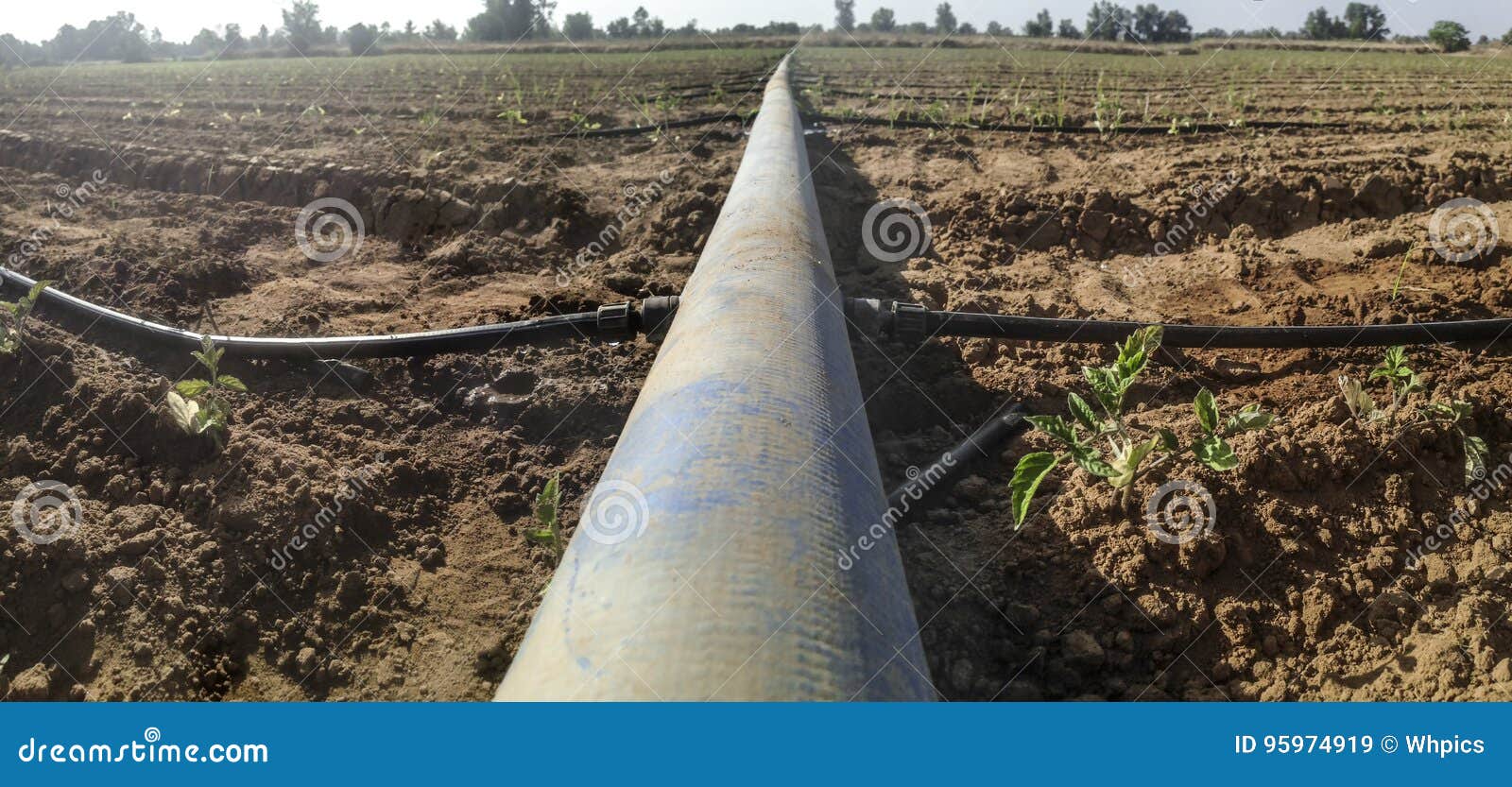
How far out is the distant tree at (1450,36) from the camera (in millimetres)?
24417

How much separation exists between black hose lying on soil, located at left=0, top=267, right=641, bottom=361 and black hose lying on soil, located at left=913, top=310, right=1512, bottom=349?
1.05 metres

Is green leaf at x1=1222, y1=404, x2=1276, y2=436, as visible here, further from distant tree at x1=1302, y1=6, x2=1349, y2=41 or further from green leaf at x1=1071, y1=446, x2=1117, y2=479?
distant tree at x1=1302, y1=6, x2=1349, y2=41

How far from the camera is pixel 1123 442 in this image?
2299 millimetres

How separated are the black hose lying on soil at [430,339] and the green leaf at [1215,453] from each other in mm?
1824

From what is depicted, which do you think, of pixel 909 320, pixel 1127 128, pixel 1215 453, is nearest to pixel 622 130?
pixel 1127 128

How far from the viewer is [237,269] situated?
13.0 feet

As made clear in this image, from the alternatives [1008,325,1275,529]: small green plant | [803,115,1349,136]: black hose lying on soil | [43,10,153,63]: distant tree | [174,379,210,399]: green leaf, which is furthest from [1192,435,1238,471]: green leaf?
[43,10,153,63]: distant tree

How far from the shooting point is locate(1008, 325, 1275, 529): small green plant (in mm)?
1850

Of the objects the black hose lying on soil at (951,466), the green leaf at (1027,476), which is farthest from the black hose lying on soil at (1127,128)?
the green leaf at (1027,476)

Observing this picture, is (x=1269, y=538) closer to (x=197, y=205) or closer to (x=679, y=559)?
(x=679, y=559)

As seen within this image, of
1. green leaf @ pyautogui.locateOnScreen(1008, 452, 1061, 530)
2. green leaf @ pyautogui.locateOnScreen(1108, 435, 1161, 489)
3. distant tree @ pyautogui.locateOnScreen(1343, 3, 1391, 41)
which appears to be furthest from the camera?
distant tree @ pyautogui.locateOnScreen(1343, 3, 1391, 41)

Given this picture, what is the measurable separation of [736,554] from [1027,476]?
98 cm

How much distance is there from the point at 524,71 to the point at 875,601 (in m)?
15.9

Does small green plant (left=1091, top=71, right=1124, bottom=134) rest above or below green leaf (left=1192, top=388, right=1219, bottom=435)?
above
